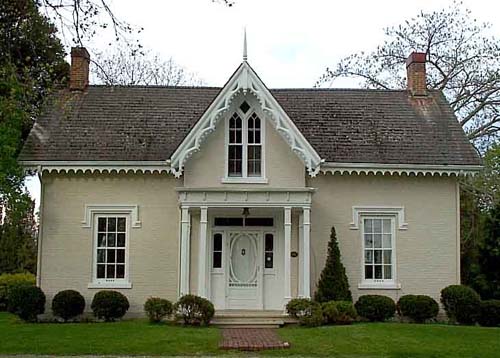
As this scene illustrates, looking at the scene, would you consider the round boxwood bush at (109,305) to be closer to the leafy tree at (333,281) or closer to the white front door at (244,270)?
the white front door at (244,270)

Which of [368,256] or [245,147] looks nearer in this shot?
[245,147]

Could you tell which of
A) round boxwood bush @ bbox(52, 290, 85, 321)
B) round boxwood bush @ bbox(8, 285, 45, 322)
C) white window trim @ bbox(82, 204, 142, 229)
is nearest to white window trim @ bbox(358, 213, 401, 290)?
white window trim @ bbox(82, 204, 142, 229)

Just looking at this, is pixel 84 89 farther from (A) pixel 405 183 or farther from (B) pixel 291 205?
(A) pixel 405 183

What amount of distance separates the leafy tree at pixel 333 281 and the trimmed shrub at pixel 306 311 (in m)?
0.96

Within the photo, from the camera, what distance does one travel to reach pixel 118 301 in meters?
21.2

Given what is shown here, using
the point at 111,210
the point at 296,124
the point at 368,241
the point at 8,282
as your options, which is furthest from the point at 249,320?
the point at 8,282

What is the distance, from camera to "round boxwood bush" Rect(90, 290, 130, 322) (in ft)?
69.2

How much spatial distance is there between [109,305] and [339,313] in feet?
21.5

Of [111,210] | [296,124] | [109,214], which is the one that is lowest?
[109,214]

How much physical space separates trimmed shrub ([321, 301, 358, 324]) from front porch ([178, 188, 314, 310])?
1.24 meters

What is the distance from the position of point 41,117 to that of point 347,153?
9863 mm

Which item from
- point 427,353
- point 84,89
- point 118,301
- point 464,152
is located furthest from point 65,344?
point 464,152

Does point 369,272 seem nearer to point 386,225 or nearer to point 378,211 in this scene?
point 386,225

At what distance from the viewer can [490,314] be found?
69.1ft
